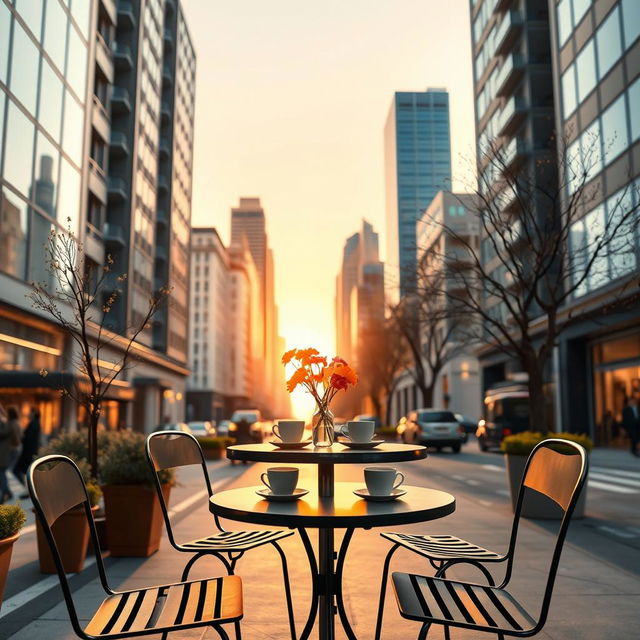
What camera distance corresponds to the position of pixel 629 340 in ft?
86.3


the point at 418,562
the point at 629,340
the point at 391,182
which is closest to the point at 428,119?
the point at 391,182

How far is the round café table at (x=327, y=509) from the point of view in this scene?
2713 millimetres

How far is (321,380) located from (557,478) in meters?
1.41

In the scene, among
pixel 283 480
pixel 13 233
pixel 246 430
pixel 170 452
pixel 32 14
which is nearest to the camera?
pixel 283 480

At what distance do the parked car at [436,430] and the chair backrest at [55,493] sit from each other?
23.1m

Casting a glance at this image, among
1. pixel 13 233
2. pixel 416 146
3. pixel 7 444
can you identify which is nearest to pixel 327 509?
pixel 7 444

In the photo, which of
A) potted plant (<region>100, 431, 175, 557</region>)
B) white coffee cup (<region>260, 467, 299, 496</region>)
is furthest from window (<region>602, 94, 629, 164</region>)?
white coffee cup (<region>260, 467, 299, 496</region>)

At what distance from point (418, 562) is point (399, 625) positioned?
2.00 m

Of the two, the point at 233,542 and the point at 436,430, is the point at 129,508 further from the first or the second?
the point at 436,430

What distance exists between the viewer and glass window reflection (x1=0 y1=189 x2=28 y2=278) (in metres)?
19.1

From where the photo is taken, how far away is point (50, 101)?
75.3ft

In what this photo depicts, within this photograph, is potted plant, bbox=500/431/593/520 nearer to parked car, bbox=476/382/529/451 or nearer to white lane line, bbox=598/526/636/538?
white lane line, bbox=598/526/636/538

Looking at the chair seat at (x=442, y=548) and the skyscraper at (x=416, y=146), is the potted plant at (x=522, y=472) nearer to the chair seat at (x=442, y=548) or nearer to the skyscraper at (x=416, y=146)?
the chair seat at (x=442, y=548)

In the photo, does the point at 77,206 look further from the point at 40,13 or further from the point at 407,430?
the point at 407,430
